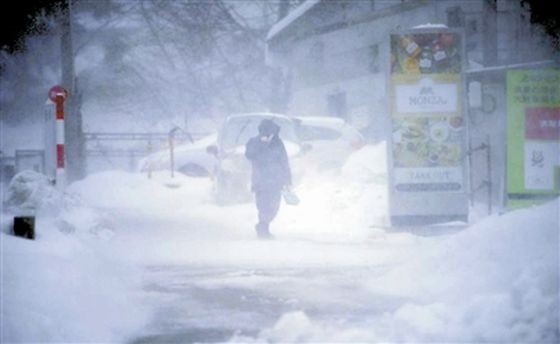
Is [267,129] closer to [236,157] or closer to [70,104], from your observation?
[236,157]

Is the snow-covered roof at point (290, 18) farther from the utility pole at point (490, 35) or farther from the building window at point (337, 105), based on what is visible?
the utility pole at point (490, 35)

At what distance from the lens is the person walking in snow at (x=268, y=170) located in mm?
11969

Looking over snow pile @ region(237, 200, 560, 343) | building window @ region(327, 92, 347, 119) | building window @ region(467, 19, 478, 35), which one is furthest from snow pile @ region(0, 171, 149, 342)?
building window @ region(327, 92, 347, 119)

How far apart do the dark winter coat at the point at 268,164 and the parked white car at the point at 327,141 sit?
519 centimetres

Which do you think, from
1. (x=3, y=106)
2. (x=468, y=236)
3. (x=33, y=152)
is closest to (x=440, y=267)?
(x=468, y=236)

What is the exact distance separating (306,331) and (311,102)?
27.1 meters

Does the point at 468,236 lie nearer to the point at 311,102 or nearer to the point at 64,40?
the point at 64,40

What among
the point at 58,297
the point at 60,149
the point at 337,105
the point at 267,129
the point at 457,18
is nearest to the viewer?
the point at 58,297

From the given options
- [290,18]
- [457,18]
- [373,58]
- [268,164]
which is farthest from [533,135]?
[290,18]

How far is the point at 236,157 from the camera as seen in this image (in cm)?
1588

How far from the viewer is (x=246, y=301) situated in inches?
274

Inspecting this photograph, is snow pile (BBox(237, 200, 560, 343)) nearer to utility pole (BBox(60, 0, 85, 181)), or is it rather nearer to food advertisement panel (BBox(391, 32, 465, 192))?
food advertisement panel (BBox(391, 32, 465, 192))

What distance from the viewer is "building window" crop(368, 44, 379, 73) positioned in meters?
28.7

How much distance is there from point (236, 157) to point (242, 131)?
106 cm
